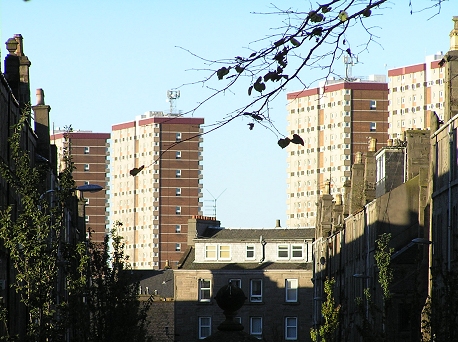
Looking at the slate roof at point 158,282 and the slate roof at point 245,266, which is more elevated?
the slate roof at point 245,266

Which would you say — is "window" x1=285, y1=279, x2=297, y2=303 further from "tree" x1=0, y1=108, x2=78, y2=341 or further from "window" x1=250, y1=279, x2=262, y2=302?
"tree" x1=0, y1=108, x2=78, y2=341

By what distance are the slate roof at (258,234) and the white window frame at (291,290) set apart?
5716 mm

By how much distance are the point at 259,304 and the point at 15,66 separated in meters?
54.1

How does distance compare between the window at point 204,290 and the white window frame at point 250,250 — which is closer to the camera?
the window at point 204,290

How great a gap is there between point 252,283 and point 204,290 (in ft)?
12.9

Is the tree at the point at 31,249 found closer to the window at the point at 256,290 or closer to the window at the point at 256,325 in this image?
the window at the point at 256,325

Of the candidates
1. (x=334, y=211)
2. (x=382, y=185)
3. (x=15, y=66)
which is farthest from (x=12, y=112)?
(x=334, y=211)

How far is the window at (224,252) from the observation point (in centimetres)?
10306

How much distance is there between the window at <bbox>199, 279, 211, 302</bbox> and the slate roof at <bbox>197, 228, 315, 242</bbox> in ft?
16.4

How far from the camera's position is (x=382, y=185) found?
66062 millimetres

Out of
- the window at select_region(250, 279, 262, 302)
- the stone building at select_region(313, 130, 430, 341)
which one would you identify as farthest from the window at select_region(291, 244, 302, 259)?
the stone building at select_region(313, 130, 430, 341)

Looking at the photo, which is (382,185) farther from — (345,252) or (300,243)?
(300,243)


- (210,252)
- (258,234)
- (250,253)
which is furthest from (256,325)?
(258,234)

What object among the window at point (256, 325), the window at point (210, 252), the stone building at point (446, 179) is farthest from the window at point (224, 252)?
the stone building at point (446, 179)
